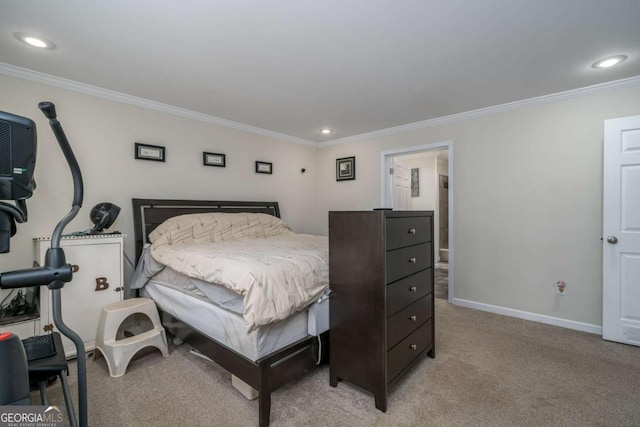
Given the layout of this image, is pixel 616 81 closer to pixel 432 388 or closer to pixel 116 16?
pixel 432 388

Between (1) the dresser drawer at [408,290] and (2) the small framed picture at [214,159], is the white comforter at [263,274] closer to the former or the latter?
(1) the dresser drawer at [408,290]

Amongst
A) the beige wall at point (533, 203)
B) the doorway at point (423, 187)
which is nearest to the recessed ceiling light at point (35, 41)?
the doorway at point (423, 187)

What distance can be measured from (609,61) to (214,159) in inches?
153

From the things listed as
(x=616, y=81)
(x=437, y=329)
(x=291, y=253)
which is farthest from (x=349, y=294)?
(x=616, y=81)

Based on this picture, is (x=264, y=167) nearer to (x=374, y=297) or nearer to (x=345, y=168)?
(x=345, y=168)

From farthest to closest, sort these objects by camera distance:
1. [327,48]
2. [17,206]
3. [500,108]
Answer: [500,108]
[327,48]
[17,206]

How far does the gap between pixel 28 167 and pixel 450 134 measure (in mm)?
3842

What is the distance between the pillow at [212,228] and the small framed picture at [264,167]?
842 millimetres

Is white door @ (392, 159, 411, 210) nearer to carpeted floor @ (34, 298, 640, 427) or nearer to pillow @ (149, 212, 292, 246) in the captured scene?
pillow @ (149, 212, 292, 246)

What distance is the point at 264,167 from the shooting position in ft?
14.1

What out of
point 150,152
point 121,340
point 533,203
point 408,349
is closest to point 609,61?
point 533,203

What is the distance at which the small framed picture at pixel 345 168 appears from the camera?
464 centimetres

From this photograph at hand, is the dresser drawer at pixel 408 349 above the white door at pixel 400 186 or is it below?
below

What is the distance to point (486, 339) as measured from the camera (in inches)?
106
